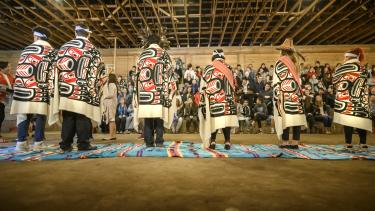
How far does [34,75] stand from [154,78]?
6.00 ft

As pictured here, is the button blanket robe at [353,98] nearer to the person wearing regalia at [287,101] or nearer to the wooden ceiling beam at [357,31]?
the person wearing regalia at [287,101]


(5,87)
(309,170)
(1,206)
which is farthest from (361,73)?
(5,87)

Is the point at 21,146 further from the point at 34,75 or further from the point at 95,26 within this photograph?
the point at 95,26

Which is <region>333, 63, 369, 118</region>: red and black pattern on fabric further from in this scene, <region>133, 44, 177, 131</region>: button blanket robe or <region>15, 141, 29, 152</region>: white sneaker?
<region>15, 141, 29, 152</region>: white sneaker

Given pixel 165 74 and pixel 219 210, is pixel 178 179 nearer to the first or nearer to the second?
pixel 219 210

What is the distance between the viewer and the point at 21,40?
13102 mm

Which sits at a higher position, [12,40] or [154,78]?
[12,40]

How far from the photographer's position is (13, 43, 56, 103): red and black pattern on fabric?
3.82 m

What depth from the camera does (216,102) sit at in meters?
4.21

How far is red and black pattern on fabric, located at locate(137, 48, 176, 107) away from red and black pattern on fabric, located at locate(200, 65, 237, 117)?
26.5 inches

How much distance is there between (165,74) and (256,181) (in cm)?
280

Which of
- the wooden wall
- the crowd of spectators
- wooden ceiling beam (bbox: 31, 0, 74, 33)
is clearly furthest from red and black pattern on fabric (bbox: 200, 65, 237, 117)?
the wooden wall

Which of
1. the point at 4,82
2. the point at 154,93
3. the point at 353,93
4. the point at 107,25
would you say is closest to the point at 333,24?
the point at 353,93

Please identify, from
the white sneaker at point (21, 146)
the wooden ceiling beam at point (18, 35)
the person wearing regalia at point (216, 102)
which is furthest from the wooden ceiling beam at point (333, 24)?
the wooden ceiling beam at point (18, 35)
